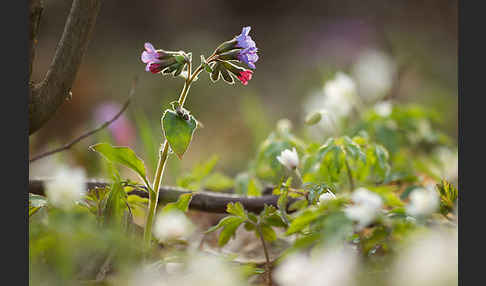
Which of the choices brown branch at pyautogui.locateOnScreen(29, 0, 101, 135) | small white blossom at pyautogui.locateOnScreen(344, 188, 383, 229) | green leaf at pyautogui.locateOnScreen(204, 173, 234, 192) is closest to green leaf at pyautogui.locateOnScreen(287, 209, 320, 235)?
small white blossom at pyautogui.locateOnScreen(344, 188, 383, 229)

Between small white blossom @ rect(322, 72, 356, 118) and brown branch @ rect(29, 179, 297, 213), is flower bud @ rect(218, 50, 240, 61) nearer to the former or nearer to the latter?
brown branch @ rect(29, 179, 297, 213)

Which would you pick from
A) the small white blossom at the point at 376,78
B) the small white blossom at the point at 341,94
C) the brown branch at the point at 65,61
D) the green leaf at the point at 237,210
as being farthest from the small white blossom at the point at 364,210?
the small white blossom at the point at 376,78

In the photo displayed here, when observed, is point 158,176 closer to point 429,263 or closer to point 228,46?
point 228,46

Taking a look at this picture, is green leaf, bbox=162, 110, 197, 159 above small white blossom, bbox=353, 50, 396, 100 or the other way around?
the other way around

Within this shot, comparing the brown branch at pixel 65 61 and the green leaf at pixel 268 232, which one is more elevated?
the brown branch at pixel 65 61

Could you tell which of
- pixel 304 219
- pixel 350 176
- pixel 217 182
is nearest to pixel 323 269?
pixel 304 219

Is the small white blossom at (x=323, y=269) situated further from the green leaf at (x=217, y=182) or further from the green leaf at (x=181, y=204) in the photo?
the green leaf at (x=217, y=182)
